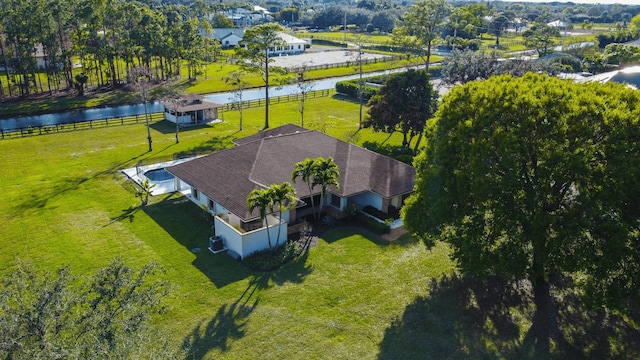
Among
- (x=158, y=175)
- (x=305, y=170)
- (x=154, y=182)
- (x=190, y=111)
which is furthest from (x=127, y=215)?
(x=190, y=111)

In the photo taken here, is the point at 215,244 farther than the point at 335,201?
No

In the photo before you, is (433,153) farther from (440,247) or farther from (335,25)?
(335,25)

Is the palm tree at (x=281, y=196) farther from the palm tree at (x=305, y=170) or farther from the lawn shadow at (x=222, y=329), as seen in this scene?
the lawn shadow at (x=222, y=329)

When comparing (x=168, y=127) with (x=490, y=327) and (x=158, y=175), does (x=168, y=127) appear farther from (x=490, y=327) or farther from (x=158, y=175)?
(x=490, y=327)

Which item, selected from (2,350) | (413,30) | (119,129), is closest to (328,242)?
(2,350)

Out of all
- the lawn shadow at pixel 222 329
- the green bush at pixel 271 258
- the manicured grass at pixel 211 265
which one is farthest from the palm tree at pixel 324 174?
the lawn shadow at pixel 222 329

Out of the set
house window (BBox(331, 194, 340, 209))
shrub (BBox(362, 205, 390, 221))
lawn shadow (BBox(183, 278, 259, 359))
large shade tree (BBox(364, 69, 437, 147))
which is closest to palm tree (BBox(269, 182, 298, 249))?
house window (BBox(331, 194, 340, 209))
